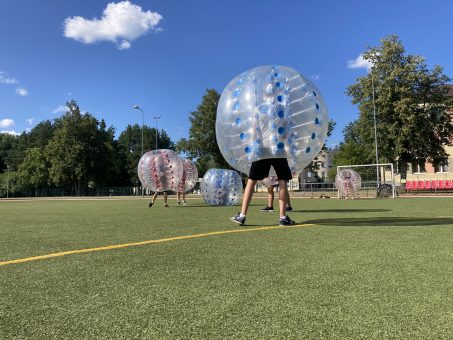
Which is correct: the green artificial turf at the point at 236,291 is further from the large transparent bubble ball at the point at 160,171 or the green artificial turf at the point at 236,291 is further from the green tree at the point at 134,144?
the green tree at the point at 134,144

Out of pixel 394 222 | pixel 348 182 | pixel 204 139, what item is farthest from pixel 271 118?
pixel 204 139

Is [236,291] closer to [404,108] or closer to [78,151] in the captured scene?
[404,108]

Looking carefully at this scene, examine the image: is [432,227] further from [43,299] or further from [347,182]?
[347,182]

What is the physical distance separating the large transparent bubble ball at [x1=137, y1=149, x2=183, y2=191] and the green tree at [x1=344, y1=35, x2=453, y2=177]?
2418 cm

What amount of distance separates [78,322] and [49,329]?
0.16 metres

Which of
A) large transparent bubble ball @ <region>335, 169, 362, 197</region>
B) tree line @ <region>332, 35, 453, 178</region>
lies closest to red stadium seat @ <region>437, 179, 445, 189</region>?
tree line @ <region>332, 35, 453, 178</region>

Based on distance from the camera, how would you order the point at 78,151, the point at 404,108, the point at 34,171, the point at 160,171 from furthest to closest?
the point at 34,171 < the point at 78,151 < the point at 404,108 < the point at 160,171

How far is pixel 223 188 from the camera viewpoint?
50.8 feet

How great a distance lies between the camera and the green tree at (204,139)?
57.0m

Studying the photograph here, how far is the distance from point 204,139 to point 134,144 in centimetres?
4968

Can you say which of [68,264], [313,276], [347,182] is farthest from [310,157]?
[347,182]

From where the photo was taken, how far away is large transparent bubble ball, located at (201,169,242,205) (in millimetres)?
15500

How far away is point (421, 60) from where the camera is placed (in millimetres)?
35281

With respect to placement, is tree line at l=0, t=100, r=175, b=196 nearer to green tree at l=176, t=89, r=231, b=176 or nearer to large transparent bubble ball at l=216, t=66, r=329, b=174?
green tree at l=176, t=89, r=231, b=176
